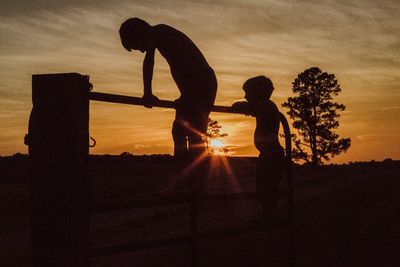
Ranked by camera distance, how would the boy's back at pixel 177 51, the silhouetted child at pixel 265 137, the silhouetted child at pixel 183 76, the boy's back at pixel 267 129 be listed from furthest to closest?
the boy's back at pixel 267 129 → the silhouetted child at pixel 265 137 → the boy's back at pixel 177 51 → the silhouetted child at pixel 183 76

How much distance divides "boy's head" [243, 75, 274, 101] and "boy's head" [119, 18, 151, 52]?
1019 mm

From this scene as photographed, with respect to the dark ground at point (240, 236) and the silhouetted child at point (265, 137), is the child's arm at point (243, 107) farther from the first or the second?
the dark ground at point (240, 236)

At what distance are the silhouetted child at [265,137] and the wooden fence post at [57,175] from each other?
63.2 inches

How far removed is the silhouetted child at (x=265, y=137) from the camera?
3834 mm

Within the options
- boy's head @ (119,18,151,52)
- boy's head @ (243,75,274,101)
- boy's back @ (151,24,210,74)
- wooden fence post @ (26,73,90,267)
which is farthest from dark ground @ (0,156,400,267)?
boy's head @ (119,18,151,52)

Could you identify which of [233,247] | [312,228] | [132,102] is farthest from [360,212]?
[132,102]

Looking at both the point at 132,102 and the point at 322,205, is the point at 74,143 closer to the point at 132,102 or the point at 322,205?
the point at 132,102

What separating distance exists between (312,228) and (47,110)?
5.94 meters

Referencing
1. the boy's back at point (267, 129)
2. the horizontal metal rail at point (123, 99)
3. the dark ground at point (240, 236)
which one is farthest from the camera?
the dark ground at point (240, 236)

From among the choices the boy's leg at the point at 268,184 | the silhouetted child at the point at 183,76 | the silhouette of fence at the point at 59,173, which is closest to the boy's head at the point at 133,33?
the silhouetted child at the point at 183,76

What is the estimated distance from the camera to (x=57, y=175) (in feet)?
8.13

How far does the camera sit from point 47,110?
2.50 metres

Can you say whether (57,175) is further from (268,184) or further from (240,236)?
(240,236)

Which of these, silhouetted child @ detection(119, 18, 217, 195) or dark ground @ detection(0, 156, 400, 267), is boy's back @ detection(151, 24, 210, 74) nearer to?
silhouetted child @ detection(119, 18, 217, 195)
